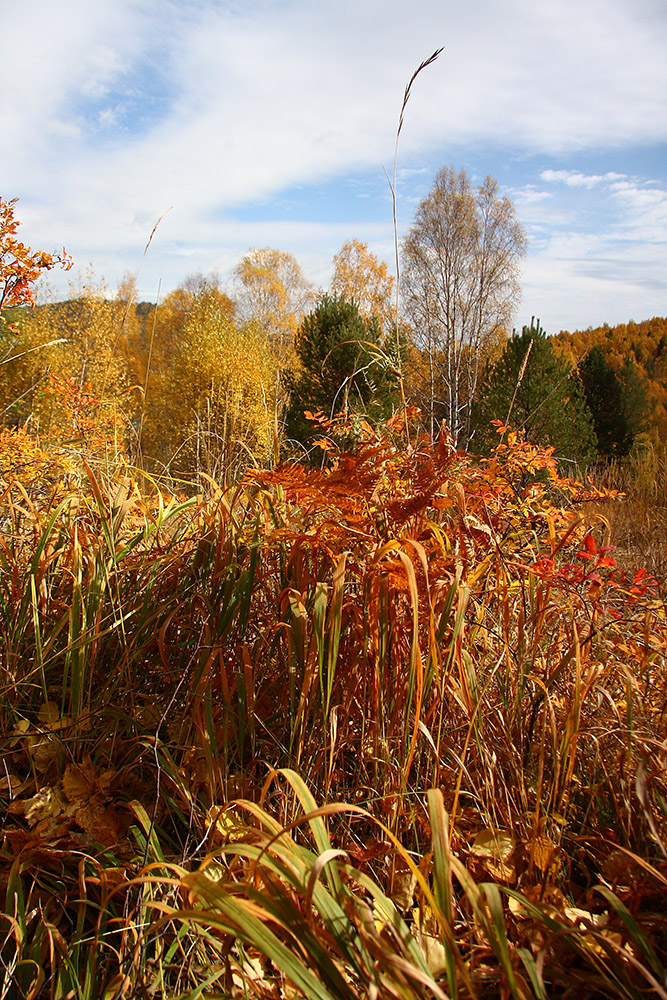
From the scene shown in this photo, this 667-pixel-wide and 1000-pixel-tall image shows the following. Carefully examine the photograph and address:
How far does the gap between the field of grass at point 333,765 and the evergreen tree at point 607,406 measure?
13.3 meters

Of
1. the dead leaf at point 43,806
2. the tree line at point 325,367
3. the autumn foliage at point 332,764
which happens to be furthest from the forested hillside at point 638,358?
the dead leaf at point 43,806

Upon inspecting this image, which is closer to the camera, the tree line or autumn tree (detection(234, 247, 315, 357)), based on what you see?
the tree line

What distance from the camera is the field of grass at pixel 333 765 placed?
857mm

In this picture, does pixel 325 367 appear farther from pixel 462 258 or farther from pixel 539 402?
pixel 462 258

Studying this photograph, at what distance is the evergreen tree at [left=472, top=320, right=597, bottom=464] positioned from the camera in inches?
303

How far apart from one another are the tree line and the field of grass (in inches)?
15.5

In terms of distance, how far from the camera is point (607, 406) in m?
13.6

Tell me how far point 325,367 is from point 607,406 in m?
9.56

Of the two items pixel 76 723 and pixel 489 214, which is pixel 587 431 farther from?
pixel 489 214

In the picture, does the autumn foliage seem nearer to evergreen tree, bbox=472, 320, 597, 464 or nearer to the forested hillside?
evergreen tree, bbox=472, 320, 597, 464

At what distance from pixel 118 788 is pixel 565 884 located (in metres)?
0.92

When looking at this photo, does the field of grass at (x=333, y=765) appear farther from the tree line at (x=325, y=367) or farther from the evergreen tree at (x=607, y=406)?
the evergreen tree at (x=607, y=406)

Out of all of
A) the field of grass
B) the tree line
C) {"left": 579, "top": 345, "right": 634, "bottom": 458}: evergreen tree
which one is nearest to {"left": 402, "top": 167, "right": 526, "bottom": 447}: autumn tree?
the tree line

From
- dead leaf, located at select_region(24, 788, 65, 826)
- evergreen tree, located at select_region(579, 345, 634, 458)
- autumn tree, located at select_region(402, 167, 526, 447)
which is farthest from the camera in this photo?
autumn tree, located at select_region(402, 167, 526, 447)
